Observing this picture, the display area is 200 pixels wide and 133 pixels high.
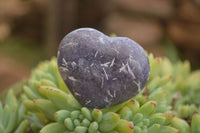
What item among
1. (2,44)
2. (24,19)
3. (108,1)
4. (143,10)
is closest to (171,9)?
(143,10)

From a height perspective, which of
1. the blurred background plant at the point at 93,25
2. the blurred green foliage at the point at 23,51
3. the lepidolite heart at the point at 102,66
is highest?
the lepidolite heart at the point at 102,66

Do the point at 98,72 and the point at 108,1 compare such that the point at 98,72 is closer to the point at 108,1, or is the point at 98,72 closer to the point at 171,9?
the point at 108,1

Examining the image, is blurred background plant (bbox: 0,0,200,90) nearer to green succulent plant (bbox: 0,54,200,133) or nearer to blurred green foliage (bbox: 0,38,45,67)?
blurred green foliage (bbox: 0,38,45,67)

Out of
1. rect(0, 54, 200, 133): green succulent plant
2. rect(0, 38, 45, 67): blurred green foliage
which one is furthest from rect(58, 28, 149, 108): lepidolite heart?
rect(0, 38, 45, 67): blurred green foliage

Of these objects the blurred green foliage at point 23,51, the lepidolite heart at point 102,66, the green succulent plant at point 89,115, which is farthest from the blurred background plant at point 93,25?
the lepidolite heart at point 102,66

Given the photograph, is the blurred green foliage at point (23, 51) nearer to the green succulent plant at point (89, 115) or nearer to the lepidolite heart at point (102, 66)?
the green succulent plant at point (89, 115)

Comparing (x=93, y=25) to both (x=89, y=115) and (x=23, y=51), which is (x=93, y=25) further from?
(x=89, y=115)
